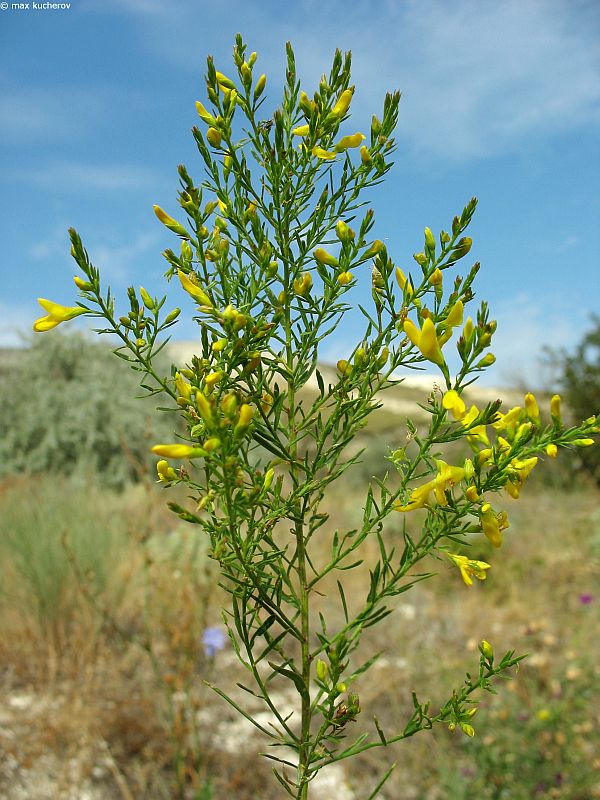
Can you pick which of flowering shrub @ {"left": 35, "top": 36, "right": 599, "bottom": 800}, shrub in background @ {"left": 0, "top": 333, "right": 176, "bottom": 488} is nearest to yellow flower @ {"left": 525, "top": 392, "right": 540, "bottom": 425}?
flowering shrub @ {"left": 35, "top": 36, "right": 599, "bottom": 800}

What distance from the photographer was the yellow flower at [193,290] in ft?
3.51

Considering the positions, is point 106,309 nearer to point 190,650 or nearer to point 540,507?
point 190,650

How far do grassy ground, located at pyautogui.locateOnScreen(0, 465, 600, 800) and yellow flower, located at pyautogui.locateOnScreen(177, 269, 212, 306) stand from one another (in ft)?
7.37

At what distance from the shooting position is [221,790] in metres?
3.31

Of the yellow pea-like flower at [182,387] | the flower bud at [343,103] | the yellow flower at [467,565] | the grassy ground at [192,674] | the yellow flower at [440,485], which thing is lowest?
the grassy ground at [192,674]

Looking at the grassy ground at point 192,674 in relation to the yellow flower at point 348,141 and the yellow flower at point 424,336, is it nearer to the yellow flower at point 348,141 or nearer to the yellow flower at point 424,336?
the yellow flower at point 424,336

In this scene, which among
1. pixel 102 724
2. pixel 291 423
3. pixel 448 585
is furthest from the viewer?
pixel 448 585

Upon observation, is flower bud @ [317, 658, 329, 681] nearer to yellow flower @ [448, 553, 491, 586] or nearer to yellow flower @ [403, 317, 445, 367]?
yellow flower @ [448, 553, 491, 586]

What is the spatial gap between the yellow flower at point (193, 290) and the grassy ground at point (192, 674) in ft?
7.37

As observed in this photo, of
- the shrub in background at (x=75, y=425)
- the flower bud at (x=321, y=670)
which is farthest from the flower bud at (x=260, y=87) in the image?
the shrub in background at (x=75, y=425)

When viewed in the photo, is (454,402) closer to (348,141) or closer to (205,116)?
(348,141)

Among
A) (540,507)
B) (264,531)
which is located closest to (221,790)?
(264,531)

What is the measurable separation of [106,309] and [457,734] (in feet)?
11.6

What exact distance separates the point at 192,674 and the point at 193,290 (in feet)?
11.4
